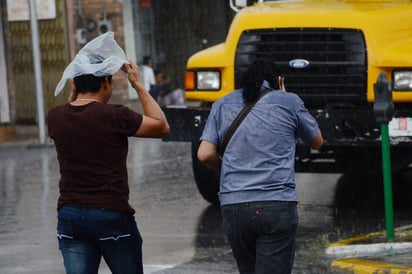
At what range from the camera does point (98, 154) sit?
20.0ft

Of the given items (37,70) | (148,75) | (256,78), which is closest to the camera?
(256,78)

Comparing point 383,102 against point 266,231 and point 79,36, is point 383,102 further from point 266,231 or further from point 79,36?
point 79,36

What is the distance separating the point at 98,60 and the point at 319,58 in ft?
17.9

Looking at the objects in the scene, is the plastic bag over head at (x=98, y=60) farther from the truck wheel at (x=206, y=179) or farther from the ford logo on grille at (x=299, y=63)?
the truck wheel at (x=206, y=179)

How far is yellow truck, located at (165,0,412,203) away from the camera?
1104 cm

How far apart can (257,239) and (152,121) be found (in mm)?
856

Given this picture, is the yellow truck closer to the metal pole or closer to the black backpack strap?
the black backpack strap

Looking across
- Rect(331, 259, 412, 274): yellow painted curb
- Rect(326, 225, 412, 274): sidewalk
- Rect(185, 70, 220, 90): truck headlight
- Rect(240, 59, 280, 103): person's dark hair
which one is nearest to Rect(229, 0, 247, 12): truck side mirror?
Rect(185, 70, 220, 90): truck headlight

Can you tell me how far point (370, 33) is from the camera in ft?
36.6

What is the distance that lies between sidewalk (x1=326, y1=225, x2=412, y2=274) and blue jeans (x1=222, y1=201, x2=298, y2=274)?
2428 mm

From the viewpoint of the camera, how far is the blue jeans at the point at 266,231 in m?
6.39

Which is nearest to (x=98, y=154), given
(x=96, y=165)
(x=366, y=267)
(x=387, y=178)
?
(x=96, y=165)

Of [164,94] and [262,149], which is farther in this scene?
[164,94]

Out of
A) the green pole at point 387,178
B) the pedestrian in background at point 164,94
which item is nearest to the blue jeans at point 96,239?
the green pole at point 387,178
